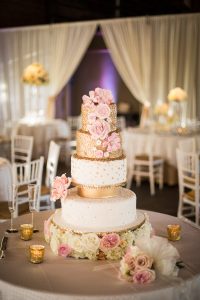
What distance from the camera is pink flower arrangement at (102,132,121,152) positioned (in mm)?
2523

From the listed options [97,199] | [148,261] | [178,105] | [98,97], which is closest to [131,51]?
[178,105]

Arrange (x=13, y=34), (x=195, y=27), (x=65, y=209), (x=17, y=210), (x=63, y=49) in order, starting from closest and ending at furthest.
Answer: (x=65, y=209) < (x=17, y=210) < (x=195, y=27) < (x=63, y=49) < (x=13, y=34)

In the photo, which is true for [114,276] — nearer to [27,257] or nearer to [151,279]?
[151,279]

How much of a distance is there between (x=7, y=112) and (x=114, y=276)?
8248 mm

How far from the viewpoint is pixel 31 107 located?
9.84m

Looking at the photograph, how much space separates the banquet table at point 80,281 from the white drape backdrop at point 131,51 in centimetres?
606

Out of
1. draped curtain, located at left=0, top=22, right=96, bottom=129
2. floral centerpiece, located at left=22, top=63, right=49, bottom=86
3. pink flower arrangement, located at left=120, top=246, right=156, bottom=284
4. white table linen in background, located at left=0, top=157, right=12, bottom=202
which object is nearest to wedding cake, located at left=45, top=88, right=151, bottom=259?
pink flower arrangement, located at left=120, top=246, right=156, bottom=284

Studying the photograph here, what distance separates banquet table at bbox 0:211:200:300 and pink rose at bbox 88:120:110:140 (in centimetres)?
67

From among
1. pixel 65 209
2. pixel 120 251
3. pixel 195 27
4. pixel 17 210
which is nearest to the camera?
pixel 120 251

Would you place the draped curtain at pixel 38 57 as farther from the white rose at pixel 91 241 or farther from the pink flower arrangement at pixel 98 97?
the white rose at pixel 91 241

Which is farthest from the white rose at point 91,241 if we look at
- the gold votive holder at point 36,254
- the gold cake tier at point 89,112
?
the gold cake tier at point 89,112

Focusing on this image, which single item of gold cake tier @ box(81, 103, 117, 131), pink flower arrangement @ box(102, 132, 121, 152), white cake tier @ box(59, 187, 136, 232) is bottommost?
white cake tier @ box(59, 187, 136, 232)

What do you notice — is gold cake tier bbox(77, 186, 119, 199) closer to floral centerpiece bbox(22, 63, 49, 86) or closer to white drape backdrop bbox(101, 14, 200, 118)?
white drape backdrop bbox(101, 14, 200, 118)

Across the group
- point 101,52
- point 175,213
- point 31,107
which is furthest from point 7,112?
point 175,213
